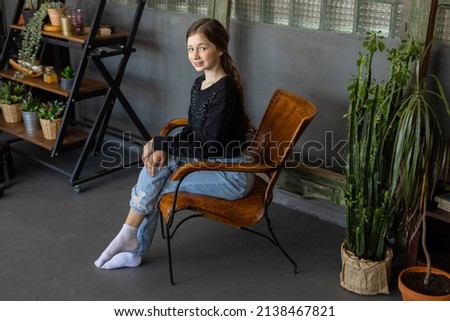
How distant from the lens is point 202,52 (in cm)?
273

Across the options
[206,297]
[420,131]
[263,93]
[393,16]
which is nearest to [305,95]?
[263,93]

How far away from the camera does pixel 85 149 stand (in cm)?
380

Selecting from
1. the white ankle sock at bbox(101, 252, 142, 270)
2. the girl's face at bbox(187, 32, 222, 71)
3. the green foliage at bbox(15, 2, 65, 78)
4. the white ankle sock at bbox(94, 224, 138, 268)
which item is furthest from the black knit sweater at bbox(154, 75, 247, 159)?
the green foliage at bbox(15, 2, 65, 78)

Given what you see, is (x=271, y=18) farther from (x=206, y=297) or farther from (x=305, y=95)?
(x=206, y=297)

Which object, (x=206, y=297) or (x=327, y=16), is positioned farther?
(x=327, y=16)

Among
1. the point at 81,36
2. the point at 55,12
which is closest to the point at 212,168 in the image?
the point at 81,36

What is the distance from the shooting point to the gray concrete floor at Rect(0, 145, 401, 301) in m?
2.77

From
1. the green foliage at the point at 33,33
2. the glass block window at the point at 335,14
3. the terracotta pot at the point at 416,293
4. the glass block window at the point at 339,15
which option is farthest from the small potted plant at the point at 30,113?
the terracotta pot at the point at 416,293

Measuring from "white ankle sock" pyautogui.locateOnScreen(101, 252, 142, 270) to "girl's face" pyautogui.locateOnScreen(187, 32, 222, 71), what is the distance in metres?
1.00

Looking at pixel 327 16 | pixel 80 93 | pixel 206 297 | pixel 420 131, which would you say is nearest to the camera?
pixel 420 131

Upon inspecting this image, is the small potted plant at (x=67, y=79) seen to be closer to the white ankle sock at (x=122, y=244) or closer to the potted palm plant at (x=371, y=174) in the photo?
the white ankle sock at (x=122, y=244)

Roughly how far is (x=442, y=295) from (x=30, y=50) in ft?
9.75

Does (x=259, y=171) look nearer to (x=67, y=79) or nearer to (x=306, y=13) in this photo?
(x=306, y=13)

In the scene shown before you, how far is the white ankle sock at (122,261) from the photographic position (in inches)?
115
